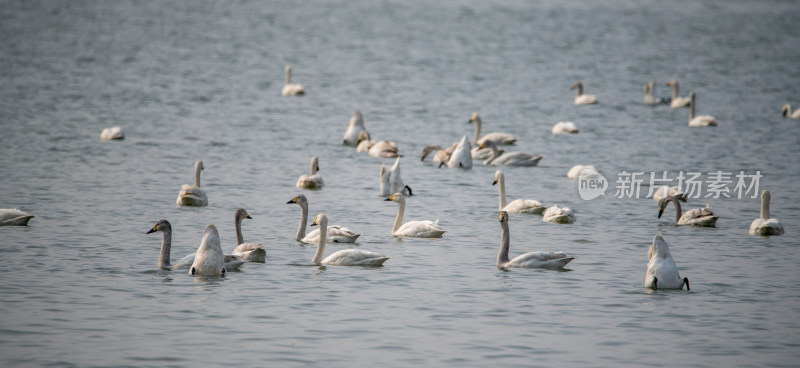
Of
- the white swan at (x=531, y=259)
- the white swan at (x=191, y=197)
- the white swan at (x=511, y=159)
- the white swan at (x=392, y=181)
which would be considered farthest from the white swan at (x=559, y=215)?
the white swan at (x=511, y=159)

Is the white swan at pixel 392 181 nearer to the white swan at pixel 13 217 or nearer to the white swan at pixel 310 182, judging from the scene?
→ the white swan at pixel 310 182

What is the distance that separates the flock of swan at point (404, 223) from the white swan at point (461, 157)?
0.03m

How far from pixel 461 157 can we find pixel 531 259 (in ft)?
38.2

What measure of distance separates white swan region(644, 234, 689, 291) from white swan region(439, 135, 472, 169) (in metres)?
12.9

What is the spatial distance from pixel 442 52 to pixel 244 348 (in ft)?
189

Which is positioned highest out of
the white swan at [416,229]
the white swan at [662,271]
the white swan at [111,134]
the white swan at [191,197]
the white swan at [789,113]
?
the white swan at [789,113]

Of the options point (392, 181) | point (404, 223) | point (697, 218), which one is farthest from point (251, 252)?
point (697, 218)

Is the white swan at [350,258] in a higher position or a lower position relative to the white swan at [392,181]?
lower

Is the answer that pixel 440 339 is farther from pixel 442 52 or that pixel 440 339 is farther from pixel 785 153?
pixel 442 52

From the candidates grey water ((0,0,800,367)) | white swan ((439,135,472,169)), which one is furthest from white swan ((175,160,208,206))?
white swan ((439,135,472,169))

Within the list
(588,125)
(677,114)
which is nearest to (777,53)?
(677,114)

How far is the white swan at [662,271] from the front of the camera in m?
16.1

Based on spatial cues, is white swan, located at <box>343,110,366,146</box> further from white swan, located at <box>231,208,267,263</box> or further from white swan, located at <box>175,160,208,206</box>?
white swan, located at <box>231,208,267,263</box>

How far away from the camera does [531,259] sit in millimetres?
17672
